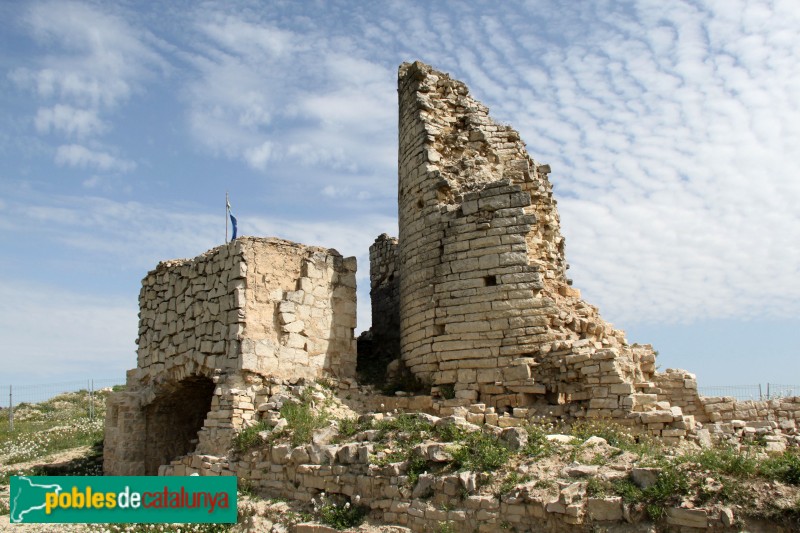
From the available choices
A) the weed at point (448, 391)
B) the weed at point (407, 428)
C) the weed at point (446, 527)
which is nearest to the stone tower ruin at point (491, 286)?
the weed at point (448, 391)

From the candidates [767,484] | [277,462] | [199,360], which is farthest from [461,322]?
[767,484]

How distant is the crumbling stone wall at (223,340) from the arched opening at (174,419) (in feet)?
0.06

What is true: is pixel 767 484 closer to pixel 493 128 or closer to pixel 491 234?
pixel 491 234

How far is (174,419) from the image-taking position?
47.2 ft

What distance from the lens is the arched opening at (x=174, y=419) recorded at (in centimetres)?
1366

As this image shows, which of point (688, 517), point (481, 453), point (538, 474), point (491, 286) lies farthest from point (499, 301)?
point (688, 517)

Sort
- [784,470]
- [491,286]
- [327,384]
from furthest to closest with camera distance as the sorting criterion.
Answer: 1. [327,384]
2. [491,286]
3. [784,470]

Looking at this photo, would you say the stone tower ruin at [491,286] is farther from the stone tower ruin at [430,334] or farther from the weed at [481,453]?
the weed at [481,453]

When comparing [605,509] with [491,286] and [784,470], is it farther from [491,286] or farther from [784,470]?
[491,286]

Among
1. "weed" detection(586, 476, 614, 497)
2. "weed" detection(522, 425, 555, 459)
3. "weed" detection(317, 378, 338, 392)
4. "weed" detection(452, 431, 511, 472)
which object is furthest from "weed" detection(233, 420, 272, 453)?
"weed" detection(586, 476, 614, 497)

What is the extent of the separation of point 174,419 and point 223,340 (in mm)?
3402

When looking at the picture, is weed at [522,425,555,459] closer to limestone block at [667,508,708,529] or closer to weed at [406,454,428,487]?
weed at [406,454,428,487]

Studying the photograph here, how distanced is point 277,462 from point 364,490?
70.0 inches

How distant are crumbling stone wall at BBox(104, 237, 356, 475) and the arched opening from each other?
20mm
